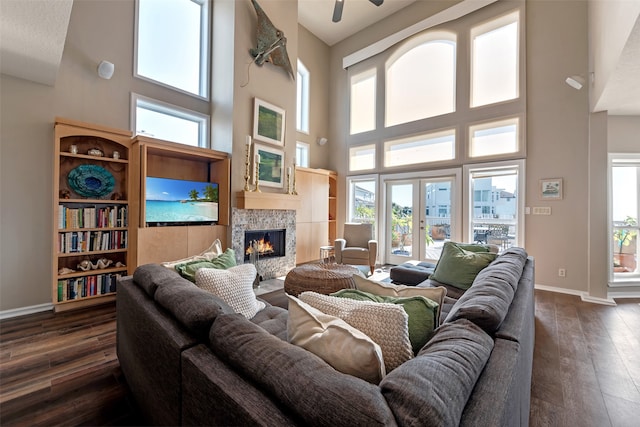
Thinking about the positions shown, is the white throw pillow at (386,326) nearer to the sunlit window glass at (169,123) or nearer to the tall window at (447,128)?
the sunlit window glass at (169,123)

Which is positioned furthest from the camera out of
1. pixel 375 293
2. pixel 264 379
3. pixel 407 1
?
pixel 407 1

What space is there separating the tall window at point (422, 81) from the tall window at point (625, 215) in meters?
2.62

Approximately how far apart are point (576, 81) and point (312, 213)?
4599mm

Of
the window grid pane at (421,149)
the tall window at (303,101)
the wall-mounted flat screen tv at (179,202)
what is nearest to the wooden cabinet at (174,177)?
the wall-mounted flat screen tv at (179,202)

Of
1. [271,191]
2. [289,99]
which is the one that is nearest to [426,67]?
[289,99]

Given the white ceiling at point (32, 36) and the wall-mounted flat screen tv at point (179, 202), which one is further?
the wall-mounted flat screen tv at point (179, 202)

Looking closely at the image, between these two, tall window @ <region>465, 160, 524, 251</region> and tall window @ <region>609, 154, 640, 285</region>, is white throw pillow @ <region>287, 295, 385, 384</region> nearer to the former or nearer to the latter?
tall window @ <region>465, 160, 524, 251</region>

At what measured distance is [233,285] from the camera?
1.72 metres

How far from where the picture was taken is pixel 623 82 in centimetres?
294

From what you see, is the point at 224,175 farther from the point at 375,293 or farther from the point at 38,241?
the point at 375,293

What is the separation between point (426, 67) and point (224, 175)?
4.52 metres

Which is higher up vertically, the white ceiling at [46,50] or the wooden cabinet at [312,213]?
the white ceiling at [46,50]

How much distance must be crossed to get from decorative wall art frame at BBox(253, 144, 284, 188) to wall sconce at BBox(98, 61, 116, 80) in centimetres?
191

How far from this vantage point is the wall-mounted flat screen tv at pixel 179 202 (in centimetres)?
340
